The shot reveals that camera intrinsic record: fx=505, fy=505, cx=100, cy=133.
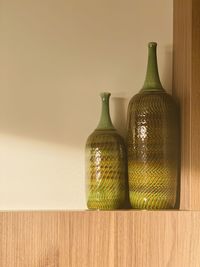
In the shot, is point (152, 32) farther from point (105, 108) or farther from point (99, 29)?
point (105, 108)

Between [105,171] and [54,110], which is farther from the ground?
[54,110]

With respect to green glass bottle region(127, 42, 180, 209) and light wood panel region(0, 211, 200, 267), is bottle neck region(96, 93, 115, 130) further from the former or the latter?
light wood panel region(0, 211, 200, 267)

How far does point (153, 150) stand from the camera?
1188 millimetres

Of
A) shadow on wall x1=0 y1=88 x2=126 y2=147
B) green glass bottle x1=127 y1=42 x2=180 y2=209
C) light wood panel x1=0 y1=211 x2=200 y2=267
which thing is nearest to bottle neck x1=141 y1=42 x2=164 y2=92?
green glass bottle x1=127 y1=42 x2=180 y2=209

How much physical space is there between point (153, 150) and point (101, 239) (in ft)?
0.79

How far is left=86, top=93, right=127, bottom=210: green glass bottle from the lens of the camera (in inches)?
46.7

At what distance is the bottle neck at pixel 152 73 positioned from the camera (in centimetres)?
124

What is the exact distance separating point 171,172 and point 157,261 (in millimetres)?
211

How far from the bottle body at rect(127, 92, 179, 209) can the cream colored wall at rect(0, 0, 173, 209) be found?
113 mm

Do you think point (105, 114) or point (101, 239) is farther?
point (105, 114)

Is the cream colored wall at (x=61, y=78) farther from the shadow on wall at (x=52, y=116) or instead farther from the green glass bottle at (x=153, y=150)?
the green glass bottle at (x=153, y=150)

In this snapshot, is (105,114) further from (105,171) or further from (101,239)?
(101,239)

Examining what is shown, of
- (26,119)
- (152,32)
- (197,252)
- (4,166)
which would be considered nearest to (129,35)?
(152,32)

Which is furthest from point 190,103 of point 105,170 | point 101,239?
point 101,239
